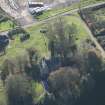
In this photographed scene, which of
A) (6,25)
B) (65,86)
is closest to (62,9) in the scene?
(6,25)

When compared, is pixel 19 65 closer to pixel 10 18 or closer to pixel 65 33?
pixel 65 33

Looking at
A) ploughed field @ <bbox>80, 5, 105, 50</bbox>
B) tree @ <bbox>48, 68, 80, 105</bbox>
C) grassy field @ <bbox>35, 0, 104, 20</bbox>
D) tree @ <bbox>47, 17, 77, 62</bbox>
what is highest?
grassy field @ <bbox>35, 0, 104, 20</bbox>

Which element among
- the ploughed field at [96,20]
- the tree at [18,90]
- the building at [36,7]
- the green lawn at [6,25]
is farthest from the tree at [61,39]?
the building at [36,7]

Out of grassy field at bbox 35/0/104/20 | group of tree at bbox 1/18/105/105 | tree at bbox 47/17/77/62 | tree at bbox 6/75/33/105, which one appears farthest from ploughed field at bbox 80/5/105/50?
tree at bbox 6/75/33/105

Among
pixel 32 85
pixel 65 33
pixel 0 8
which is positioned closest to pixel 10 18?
pixel 0 8

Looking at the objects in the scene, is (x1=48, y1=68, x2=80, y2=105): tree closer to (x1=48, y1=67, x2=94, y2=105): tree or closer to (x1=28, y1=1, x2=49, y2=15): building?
(x1=48, y1=67, x2=94, y2=105): tree
